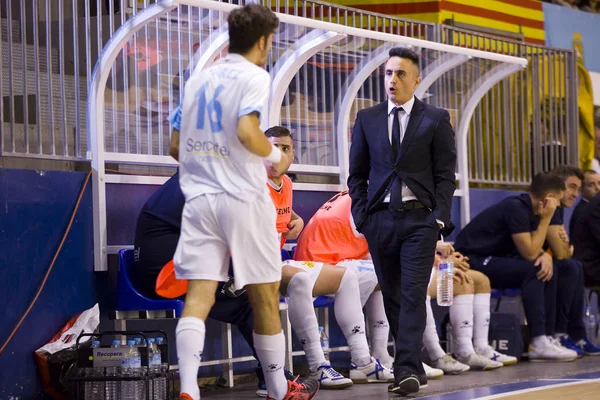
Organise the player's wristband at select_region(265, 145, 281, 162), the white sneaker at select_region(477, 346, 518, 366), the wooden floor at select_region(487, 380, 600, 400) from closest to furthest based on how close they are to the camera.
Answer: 1. the player's wristband at select_region(265, 145, 281, 162)
2. the wooden floor at select_region(487, 380, 600, 400)
3. the white sneaker at select_region(477, 346, 518, 366)

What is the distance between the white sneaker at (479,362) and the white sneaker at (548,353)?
0.61 meters

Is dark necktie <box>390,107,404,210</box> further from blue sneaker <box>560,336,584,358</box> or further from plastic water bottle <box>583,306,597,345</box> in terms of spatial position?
plastic water bottle <box>583,306,597,345</box>

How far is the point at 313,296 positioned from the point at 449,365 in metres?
1.06

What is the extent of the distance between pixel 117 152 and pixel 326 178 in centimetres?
179

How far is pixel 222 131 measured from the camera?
401 centimetres

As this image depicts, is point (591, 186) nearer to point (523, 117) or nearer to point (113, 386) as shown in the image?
point (523, 117)

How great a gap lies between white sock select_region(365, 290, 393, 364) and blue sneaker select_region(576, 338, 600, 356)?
1.99 meters

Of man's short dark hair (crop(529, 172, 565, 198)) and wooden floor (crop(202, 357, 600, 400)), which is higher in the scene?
man's short dark hair (crop(529, 172, 565, 198))

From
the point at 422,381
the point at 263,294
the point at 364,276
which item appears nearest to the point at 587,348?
the point at 364,276

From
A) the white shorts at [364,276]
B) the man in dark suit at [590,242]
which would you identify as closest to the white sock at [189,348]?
the white shorts at [364,276]

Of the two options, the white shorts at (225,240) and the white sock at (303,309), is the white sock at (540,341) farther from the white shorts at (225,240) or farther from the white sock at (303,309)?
the white shorts at (225,240)

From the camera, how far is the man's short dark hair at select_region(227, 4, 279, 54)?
4.04m

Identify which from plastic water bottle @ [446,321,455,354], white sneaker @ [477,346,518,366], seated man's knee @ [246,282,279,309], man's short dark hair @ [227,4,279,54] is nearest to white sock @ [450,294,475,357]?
white sneaker @ [477,346,518,366]

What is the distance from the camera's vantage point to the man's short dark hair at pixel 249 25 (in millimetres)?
4043
